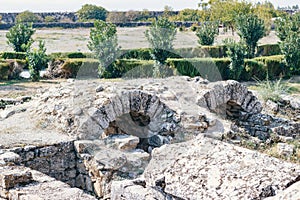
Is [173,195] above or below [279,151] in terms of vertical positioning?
above

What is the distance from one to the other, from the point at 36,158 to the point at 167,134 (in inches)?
100

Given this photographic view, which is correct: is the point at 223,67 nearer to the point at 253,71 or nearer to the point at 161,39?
the point at 253,71

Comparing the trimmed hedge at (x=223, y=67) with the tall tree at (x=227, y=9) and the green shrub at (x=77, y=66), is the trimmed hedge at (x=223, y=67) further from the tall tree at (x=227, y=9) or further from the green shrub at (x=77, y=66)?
the tall tree at (x=227, y=9)

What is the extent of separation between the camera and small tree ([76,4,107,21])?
60344 millimetres

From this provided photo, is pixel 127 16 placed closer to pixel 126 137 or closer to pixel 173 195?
pixel 126 137

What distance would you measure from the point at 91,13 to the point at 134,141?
54.9 m

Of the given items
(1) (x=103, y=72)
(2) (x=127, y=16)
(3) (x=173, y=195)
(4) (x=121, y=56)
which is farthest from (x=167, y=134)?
(2) (x=127, y=16)

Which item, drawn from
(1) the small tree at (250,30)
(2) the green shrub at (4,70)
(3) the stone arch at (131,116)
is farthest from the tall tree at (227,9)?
(3) the stone arch at (131,116)

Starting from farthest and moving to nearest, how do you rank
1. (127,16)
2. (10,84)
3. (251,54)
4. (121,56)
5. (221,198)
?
(127,16) → (251,54) → (121,56) → (10,84) → (221,198)

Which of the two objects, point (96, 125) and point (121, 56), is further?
point (121, 56)

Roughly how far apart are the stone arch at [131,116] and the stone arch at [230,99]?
3.38 ft

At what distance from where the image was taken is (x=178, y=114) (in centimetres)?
969

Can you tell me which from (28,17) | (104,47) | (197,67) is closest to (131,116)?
(197,67)

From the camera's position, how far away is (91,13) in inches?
2440
